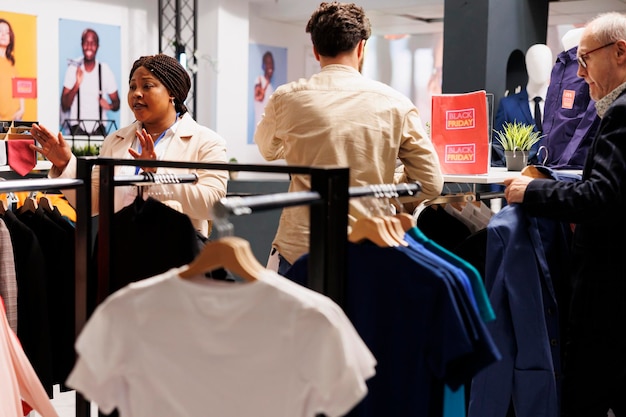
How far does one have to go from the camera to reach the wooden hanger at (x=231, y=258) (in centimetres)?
140

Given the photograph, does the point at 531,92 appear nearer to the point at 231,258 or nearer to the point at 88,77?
the point at 231,258

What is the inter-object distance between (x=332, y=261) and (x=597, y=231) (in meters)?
1.12

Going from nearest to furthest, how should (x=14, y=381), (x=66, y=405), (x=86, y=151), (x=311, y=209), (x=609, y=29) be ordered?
1. (x=311, y=209)
2. (x=14, y=381)
3. (x=609, y=29)
4. (x=66, y=405)
5. (x=86, y=151)

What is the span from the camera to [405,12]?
35.7 ft

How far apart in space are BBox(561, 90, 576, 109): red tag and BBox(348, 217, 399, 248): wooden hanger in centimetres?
213

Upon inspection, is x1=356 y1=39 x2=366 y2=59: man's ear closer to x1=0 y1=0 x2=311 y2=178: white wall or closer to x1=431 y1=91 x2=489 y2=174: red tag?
x1=431 y1=91 x2=489 y2=174: red tag

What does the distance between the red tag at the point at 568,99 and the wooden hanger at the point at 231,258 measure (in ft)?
8.37

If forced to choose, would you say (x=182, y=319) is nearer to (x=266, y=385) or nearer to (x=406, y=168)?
(x=266, y=385)

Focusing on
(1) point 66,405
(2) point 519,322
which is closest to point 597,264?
(2) point 519,322

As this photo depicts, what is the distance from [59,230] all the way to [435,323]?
4.56 ft

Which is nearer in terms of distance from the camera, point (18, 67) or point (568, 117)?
point (568, 117)

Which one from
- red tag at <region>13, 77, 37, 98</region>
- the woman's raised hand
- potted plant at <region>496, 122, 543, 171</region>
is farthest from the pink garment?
red tag at <region>13, 77, 37, 98</region>

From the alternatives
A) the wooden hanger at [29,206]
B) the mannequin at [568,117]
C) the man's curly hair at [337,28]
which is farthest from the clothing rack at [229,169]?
the mannequin at [568,117]

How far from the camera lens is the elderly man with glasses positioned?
2.22m
